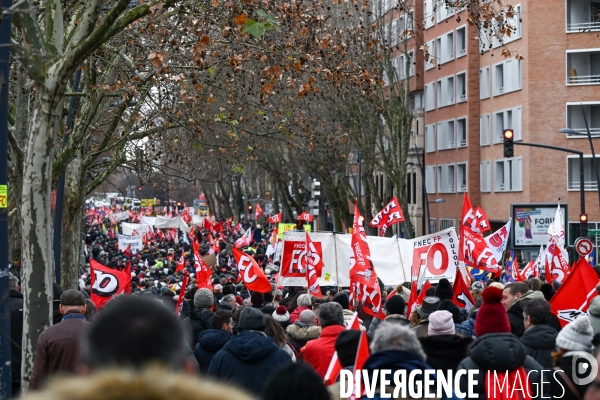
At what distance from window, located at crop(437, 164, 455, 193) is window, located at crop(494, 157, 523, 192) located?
620 centimetres

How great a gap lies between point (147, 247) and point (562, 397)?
1736 inches

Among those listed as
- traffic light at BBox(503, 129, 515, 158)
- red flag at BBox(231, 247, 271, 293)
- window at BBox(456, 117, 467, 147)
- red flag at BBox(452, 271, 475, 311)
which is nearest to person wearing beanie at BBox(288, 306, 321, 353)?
red flag at BBox(452, 271, 475, 311)

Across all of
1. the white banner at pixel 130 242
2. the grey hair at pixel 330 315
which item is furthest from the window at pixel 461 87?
the grey hair at pixel 330 315

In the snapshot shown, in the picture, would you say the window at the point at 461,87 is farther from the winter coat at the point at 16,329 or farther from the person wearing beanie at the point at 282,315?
the winter coat at the point at 16,329

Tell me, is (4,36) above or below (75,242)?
above

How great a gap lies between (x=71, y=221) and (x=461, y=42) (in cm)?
4060

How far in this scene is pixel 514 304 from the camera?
8.44 m

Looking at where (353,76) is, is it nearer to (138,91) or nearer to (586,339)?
(138,91)

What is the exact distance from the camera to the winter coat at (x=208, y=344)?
8266mm

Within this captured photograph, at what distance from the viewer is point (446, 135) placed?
60188 millimetres

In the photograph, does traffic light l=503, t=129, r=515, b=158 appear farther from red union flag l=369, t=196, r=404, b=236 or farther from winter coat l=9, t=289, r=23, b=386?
winter coat l=9, t=289, r=23, b=386

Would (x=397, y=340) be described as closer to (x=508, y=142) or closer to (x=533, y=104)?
(x=508, y=142)

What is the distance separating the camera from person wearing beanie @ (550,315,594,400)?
225 inches

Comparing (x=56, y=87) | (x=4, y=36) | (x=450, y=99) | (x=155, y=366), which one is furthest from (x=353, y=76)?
(x=450, y=99)
